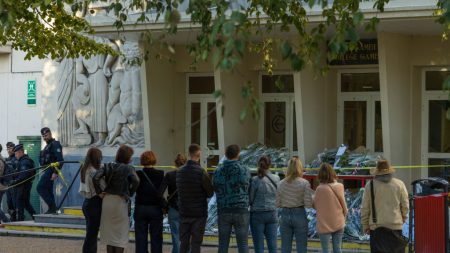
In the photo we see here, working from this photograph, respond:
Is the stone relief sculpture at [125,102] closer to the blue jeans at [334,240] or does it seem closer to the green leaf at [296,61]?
the blue jeans at [334,240]

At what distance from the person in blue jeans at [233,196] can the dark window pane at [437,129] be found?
8230 millimetres

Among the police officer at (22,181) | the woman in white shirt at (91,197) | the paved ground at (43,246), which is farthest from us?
the police officer at (22,181)

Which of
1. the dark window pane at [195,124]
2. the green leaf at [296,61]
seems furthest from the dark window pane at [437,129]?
the green leaf at [296,61]

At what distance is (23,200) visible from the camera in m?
23.3

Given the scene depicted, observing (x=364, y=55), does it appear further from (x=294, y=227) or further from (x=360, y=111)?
(x=294, y=227)

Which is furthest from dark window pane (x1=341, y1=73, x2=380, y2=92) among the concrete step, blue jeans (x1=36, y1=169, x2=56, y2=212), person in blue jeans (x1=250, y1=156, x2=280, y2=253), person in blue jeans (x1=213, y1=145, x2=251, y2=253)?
person in blue jeans (x1=213, y1=145, x2=251, y2=253)

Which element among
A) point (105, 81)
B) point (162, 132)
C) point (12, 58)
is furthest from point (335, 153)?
point (12, 58)

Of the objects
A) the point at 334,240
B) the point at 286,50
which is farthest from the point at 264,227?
the point at 286,50

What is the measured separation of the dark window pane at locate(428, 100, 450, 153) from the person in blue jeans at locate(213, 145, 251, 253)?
8230mm

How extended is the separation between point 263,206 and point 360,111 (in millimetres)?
8397

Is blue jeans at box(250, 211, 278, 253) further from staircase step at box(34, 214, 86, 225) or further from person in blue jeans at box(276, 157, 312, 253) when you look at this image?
staircase step at box(34, 214, 86, 225)

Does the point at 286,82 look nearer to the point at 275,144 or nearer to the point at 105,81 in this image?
the point at 275,144

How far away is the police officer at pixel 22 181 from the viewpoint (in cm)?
2286

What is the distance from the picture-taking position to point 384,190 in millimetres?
13586
